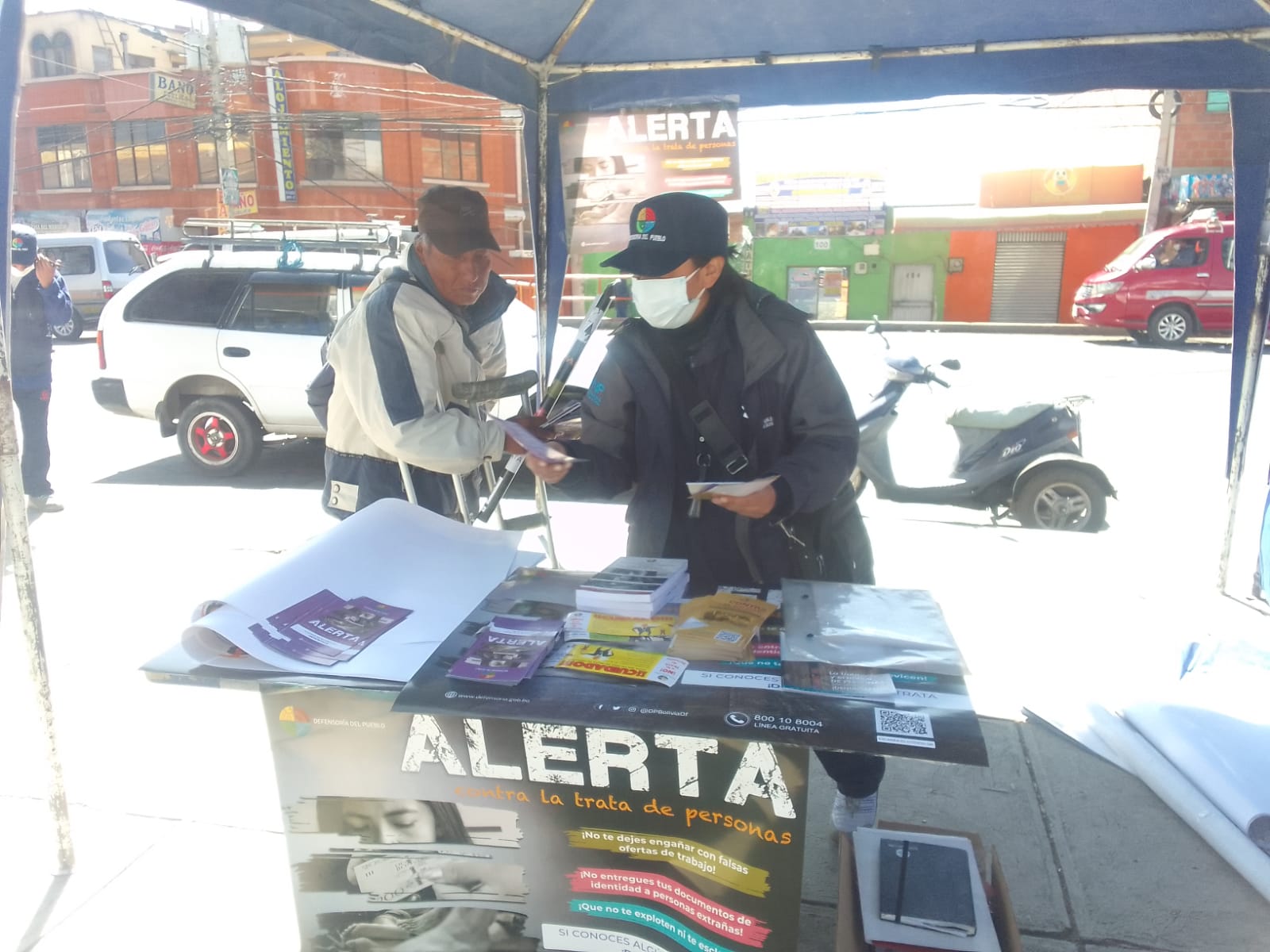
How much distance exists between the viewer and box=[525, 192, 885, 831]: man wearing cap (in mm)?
2350

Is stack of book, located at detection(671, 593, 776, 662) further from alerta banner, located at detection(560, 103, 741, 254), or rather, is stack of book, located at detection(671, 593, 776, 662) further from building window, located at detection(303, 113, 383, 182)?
building window, located at detection(303, 113, 383, 182)

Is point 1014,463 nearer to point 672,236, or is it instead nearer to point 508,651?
point 672,236

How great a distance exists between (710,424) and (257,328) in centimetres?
641

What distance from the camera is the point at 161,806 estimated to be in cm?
299

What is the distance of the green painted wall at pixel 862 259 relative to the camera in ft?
90.4

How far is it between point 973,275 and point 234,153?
23.8 meters

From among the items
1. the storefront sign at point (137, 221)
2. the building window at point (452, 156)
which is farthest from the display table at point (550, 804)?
the storefront sign at point (137, 221)

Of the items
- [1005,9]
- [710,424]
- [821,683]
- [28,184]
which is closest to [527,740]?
[821,683]

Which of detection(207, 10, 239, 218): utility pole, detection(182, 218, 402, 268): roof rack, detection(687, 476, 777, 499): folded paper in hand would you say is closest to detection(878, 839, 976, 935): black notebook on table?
detection(687, 476, 777, 499): folded paper in hand

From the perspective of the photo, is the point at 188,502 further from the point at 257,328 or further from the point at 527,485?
the point at 527,485

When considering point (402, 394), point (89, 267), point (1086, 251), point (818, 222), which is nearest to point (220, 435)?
point (402, 394)

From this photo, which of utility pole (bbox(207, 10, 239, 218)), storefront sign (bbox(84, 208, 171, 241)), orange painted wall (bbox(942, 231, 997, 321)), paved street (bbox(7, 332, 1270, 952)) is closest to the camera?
paved street (bbox(7, 332, 1270, 952))

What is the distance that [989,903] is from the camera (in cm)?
209

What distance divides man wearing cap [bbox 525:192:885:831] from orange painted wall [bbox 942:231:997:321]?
27.1 meters
